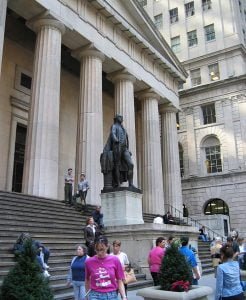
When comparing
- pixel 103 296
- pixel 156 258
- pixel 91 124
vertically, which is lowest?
pixel 103 296

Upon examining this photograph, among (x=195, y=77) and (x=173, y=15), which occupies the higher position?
(x=173, y=15)

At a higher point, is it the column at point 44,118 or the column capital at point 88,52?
the column capital at point 88,52

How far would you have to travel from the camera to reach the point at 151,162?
27766 mm

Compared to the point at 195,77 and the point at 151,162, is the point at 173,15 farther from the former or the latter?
the point at 151,162

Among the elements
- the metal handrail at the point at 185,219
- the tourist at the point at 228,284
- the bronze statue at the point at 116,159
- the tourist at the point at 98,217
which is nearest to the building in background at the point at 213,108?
the metal handrail at the point at 185,219

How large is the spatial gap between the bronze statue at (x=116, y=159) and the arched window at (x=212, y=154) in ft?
79.9

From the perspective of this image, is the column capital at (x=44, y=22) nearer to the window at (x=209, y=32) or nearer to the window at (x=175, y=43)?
the window at (x=209, y=32)

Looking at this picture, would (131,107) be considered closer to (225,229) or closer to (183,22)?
(225,229)

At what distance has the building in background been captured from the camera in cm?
3616

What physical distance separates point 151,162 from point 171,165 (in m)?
3.70

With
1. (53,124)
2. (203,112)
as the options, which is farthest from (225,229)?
(53,124)

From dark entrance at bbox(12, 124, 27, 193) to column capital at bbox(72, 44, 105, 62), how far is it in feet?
20.3

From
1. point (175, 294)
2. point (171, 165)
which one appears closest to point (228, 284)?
point (175, 294)

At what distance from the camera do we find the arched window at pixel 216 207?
36375 millimetres
